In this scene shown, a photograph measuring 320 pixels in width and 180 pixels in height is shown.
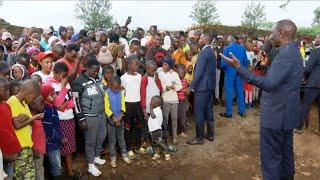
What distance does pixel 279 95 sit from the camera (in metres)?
3.86

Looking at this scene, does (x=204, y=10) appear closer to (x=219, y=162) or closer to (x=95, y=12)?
(x=95, y=12)

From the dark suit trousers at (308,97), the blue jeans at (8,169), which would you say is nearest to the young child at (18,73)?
the blue jeans at (8,169)

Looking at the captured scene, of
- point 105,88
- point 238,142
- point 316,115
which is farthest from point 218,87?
point 105,88

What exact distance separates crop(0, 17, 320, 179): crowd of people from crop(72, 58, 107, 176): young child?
0.6 inches

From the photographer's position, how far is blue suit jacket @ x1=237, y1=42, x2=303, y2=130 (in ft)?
12.3

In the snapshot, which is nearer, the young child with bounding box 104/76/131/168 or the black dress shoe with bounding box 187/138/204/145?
the young child with bounding box 104/76/131/168

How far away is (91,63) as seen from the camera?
15.9 ft

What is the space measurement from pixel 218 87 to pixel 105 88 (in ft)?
12.5

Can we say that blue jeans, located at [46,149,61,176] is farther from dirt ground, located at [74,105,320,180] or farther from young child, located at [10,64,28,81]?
young child, located at [10,64,28,81]

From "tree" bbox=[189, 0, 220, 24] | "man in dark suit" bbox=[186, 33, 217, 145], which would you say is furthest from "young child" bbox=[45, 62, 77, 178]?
"tree" bbox=[189, 0, 220, 24]

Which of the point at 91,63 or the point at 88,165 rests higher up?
the point at 91,63

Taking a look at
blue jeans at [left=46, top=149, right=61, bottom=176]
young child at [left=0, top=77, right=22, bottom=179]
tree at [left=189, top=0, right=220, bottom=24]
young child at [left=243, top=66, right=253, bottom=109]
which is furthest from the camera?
tree at [left=189, top=0, right=220, bottom=24]

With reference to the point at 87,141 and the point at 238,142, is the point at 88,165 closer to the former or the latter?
the point at 87,141

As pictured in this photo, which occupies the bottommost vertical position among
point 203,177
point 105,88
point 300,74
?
point 203,177
